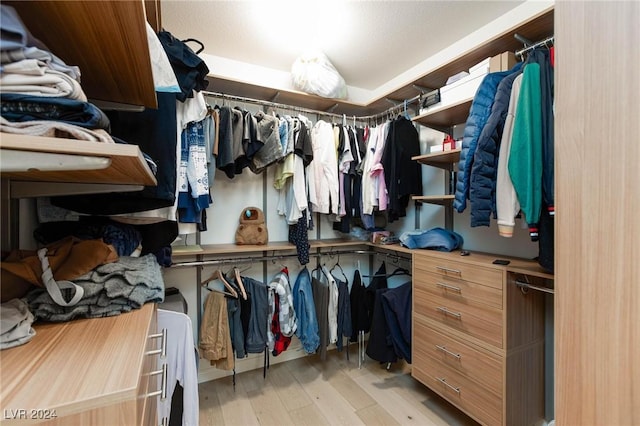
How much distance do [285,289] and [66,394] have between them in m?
1.77

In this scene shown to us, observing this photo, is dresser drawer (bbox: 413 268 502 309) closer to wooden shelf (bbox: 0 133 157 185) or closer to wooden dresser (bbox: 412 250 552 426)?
wooden dresser (bbox: 412 250 552 426)

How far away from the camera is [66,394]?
414 millimetres

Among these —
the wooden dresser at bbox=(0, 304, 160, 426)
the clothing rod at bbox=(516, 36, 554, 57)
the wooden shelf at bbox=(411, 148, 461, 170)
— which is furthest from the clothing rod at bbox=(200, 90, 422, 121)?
the wooden dresser at bbox=(0, 304, 160, 426)

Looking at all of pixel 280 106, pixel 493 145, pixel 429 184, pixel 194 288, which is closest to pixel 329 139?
pixel 280 106

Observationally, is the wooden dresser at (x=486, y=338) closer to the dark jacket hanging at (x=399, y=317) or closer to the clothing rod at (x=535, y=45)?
the dark jacket hanging at (x=399, y=317)

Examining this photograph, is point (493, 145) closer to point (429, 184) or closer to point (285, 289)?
point (429, 184)

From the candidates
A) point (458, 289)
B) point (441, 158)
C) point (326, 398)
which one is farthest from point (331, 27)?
point (326, 398)

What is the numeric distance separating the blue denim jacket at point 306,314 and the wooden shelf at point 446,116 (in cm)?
151

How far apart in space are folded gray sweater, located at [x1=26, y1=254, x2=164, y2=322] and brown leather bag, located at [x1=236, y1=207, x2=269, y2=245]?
1.32m

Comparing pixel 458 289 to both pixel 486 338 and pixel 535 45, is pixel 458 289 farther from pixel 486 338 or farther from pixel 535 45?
pixel 535 45

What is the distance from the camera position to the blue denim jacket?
216 centimetres

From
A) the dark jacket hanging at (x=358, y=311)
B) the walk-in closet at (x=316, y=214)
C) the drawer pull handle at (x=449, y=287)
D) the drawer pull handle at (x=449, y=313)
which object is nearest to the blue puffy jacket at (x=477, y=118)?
the walk-in closet at (x=316, y=214)

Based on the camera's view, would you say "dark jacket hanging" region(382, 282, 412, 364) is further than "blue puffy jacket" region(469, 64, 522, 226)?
Yes

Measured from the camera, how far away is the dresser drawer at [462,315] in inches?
56.2
